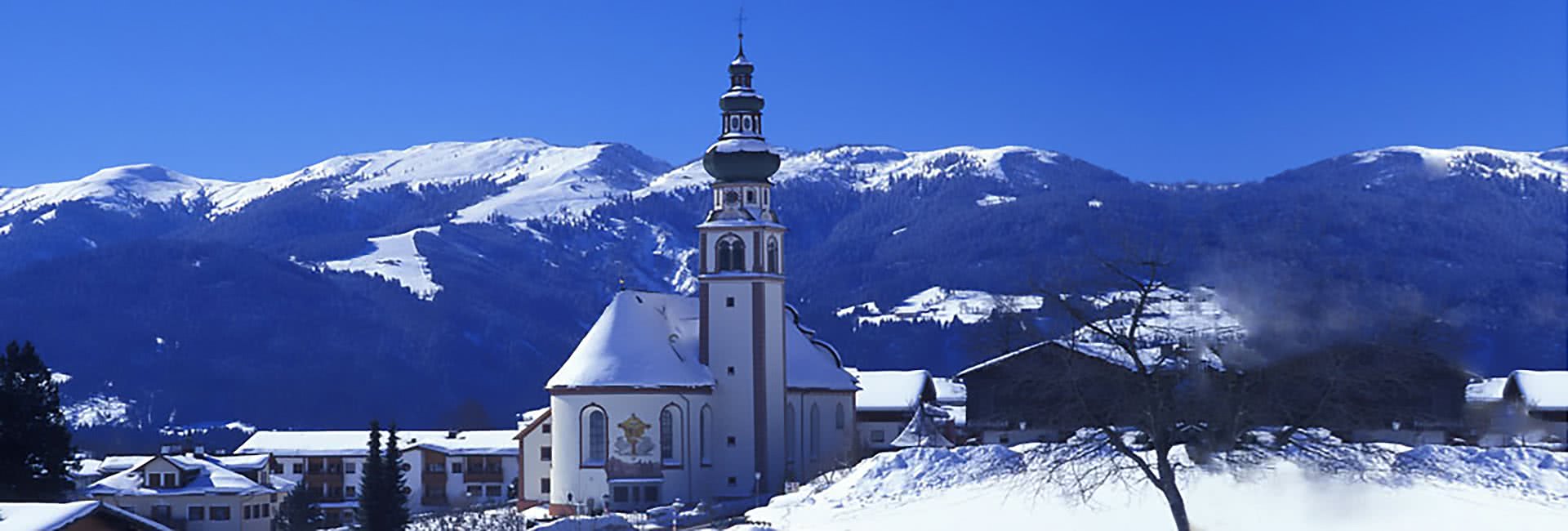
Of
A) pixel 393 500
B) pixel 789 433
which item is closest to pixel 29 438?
pixel 393 500

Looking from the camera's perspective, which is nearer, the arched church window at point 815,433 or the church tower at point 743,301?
the church tower at point 743,301

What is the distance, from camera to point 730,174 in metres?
103

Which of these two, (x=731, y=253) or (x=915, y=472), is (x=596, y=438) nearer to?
(x=731, y=253)

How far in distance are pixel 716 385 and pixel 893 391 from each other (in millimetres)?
15775

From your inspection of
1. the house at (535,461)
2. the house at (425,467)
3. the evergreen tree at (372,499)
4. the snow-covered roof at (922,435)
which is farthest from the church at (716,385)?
the house at (425,467)

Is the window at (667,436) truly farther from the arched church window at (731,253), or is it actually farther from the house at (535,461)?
Result: the arched church window at (731,253)

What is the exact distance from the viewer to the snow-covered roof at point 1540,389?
78.0m

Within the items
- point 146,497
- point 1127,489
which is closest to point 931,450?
point 1127,489

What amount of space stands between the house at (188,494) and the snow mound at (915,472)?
39893 mm

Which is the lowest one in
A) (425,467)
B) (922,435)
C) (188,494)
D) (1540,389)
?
(188,494)

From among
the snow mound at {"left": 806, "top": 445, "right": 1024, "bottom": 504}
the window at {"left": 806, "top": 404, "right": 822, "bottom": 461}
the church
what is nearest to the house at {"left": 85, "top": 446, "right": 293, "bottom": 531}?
the church

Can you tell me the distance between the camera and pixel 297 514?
101 metres

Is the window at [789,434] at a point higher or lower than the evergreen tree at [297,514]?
higher

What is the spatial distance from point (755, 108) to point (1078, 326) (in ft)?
175
